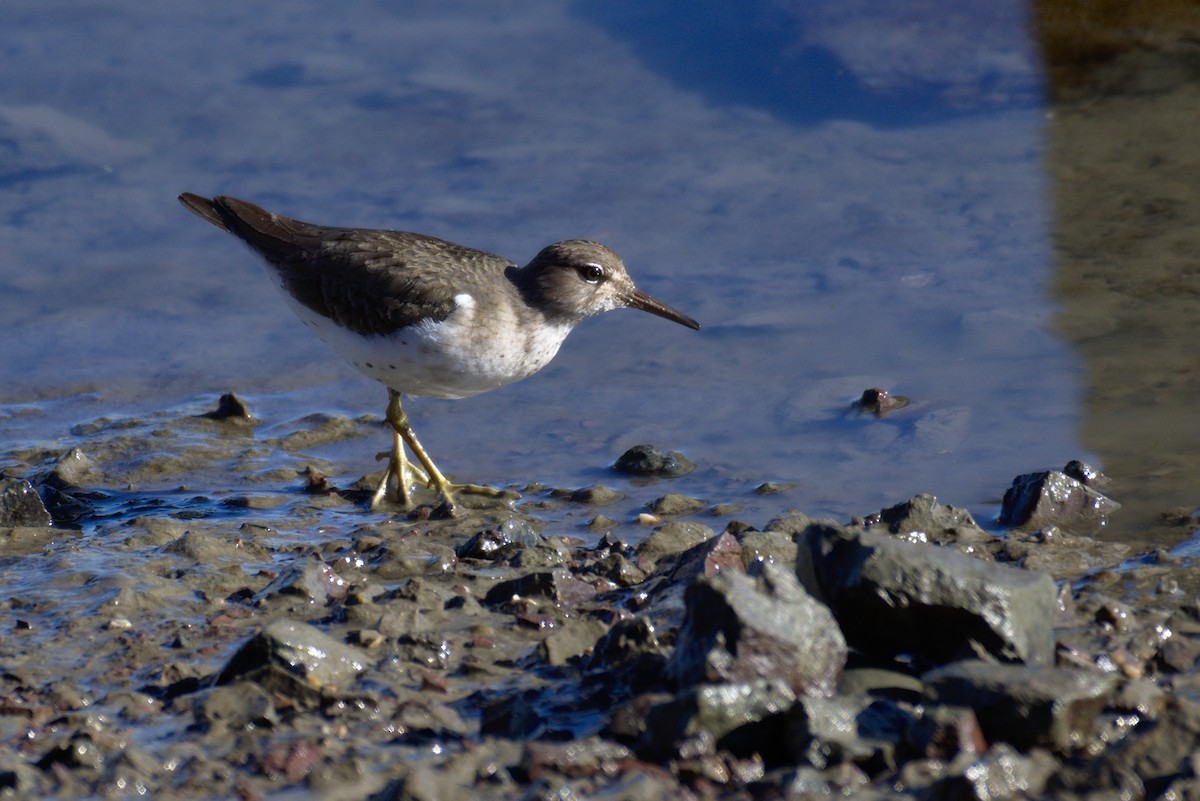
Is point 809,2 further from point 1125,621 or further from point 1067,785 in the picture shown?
point 1067,785

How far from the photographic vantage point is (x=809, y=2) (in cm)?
1211

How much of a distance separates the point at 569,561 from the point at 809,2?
27.0 feet

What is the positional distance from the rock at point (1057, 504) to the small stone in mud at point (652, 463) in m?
1.59

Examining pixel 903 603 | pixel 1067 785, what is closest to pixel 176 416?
pixel 903 603

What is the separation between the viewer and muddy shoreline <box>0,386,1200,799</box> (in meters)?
3.44

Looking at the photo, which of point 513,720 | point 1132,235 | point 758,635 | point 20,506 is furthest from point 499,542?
point 1132,235

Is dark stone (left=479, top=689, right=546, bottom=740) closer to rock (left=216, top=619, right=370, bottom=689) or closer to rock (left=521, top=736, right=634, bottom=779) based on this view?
rock (left=521, top=736, right=634, bottom=779)

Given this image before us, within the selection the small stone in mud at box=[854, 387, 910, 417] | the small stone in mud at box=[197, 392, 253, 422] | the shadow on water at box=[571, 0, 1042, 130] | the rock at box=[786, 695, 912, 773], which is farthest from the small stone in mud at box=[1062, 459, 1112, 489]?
the shadow on water at box=[571, 0, 1042, 130]

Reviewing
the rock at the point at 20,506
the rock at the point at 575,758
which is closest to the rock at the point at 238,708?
the rock at the point at 575,758

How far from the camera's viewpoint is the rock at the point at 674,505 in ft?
19.9

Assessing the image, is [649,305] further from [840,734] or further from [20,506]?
[840,734]

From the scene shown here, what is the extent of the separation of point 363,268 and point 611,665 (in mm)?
3158

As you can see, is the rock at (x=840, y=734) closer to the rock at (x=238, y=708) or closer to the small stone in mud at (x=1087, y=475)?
the rock at (x=238, y=708)

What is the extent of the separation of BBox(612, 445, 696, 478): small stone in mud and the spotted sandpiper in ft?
2.13
